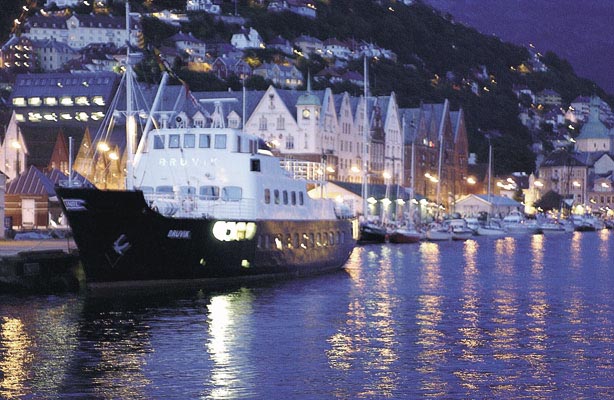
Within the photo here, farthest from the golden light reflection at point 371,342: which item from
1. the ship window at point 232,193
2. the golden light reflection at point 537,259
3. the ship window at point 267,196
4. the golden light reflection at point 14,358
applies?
the golden light reflection at point 537,259

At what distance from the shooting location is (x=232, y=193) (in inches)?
2087

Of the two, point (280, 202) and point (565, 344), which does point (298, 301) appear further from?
point (565, 344)

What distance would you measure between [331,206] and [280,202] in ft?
30.9

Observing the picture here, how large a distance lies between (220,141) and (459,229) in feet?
254

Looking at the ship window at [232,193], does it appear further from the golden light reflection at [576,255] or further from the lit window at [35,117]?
the lit window at [35,117]

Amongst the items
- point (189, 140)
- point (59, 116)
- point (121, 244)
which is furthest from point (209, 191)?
point (59, 116)

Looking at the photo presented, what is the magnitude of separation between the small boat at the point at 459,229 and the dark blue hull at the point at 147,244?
7146 cm

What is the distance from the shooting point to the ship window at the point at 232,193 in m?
52.8

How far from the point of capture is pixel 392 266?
71625mm

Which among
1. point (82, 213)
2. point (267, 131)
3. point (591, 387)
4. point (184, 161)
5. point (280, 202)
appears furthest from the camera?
point (267, 131)

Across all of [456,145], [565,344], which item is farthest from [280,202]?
[456,145]

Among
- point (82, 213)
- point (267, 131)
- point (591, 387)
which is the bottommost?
point (591, 387)

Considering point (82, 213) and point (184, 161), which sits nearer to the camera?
point (82, 213)

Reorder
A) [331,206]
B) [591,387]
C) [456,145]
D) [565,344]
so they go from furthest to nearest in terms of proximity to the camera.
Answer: [456,145] → [331,206] → [565,344] → [591,387]
